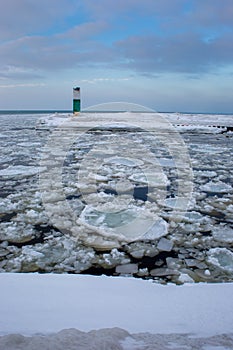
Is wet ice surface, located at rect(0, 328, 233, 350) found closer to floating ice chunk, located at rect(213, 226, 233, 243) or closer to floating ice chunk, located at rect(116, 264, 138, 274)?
floating ice chunk, located at rect(116, 264, 138, 274)

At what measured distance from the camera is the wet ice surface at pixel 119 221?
6.85 feet

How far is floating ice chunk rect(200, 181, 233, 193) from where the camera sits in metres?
4.10

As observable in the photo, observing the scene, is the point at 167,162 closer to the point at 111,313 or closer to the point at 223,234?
the point at 223,234

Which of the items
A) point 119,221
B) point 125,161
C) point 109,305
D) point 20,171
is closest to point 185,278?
point 109,305

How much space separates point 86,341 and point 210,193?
Answer: 3.43 m

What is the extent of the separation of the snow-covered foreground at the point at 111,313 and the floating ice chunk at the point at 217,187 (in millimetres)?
2572

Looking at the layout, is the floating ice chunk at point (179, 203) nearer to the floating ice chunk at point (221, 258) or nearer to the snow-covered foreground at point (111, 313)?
the floating ice chunk at point (221, 258)

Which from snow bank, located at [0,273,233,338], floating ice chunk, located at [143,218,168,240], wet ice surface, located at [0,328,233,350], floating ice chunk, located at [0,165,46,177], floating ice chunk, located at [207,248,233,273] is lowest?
floating ice chunk, located at [207,248,233,273]

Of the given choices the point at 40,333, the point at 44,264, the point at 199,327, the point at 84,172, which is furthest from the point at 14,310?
the point at 84,172

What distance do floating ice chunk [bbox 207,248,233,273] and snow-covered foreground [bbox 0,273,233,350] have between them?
36cm

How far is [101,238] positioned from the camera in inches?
99.3

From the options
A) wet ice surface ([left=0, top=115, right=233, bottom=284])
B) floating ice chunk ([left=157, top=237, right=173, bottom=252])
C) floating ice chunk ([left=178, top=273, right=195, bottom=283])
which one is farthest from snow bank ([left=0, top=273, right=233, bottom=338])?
floating ice chunk ([left=157, top=237, right=173, bottom=252])

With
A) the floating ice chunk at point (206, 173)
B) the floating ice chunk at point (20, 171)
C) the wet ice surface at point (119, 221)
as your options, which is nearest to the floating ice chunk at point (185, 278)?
the wet ice surface at point (119, 221)

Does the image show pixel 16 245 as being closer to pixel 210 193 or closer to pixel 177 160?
pixel 210 193
